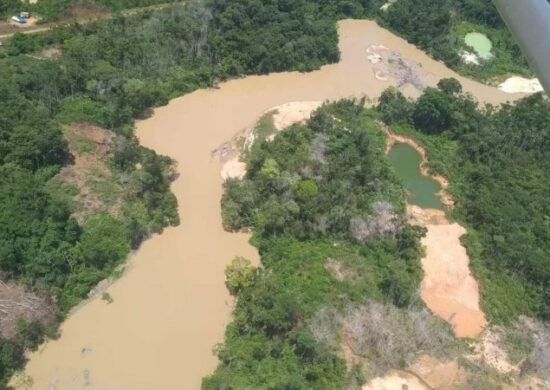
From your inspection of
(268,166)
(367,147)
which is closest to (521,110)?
(367,147)

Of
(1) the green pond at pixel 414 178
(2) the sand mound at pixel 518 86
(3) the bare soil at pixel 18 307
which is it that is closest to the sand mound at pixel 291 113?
(1) the green pond at pixel 414 178

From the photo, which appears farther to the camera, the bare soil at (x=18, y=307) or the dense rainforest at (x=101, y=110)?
the dense rainforest at (x=101, y=110)

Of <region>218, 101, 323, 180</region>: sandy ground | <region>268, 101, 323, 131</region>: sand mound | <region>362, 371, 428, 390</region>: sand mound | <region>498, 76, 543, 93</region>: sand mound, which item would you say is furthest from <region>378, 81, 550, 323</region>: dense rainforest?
<region>362, 371, 428, 390</region>: sand mound

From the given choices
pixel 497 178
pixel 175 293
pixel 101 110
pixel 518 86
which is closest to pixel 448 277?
pixel 497 178

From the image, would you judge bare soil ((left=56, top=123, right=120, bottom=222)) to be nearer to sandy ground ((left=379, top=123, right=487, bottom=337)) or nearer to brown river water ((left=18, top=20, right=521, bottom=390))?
brown river water ((left=18, top=20, right=521, bottom=390))

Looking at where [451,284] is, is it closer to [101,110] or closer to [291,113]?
[291,113]

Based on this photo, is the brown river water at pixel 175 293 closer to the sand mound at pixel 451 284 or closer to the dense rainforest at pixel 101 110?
the dense rainforest at pixel 101 110
